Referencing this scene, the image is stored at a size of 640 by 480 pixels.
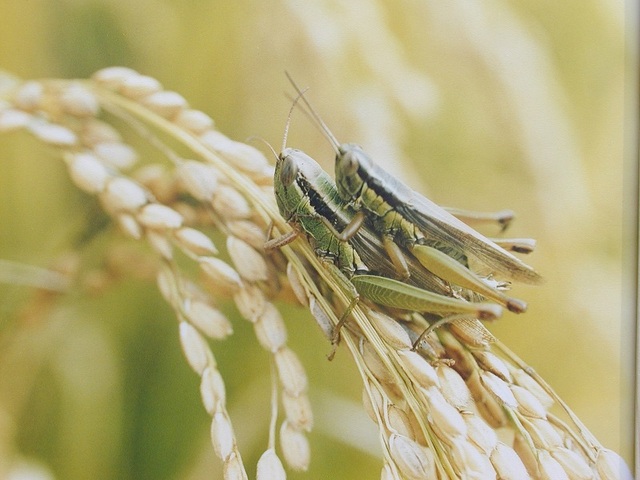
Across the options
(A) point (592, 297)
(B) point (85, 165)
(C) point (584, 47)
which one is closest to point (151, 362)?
(B) point (85, 165)

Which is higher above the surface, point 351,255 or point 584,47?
point 584,47

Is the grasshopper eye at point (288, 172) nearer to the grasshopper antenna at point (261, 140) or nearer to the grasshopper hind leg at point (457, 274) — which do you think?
the grasshopper antenna at point (261, 140)

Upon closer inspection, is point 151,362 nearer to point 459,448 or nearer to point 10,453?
point 10,453

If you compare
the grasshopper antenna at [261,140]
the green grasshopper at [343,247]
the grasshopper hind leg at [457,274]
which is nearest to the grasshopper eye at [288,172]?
the green grasshopper at [343,247]

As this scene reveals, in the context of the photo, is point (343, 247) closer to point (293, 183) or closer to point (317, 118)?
A: point (293, 183)

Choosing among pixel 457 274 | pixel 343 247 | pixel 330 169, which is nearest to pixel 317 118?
pixel 330 169

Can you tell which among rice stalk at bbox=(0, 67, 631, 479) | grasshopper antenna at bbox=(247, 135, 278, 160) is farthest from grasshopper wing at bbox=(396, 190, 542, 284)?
grasshopper antenna at bbox=(247, 135, 278, 160)
